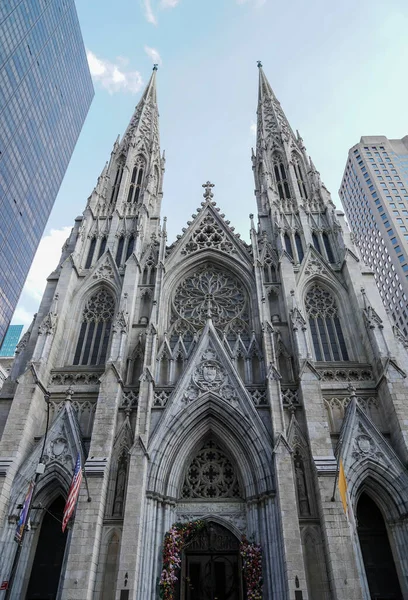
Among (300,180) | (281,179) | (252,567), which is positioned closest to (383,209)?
(300,180)

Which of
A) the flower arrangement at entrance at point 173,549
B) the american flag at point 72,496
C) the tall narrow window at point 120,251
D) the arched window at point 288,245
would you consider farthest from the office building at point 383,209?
the american flag at point 72,496

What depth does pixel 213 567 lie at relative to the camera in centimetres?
1563

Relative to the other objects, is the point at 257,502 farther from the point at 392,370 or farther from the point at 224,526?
the point at 392,370

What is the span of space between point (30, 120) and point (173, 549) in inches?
1641

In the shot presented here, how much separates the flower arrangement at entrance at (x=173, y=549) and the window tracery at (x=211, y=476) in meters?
1.31

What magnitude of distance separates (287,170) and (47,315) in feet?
66.2

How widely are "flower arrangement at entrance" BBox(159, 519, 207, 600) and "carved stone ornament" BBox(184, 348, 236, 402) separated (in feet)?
16.3

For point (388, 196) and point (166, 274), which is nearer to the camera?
point (166, 274)

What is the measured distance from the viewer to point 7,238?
38875 mm

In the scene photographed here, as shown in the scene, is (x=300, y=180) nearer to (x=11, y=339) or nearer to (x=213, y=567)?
(x=213, y=567)

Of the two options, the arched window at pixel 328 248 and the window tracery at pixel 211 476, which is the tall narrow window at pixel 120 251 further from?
the arched window at pixel 328 248

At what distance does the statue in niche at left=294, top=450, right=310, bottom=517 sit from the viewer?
15195 mm

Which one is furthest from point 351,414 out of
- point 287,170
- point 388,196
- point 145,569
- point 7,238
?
point 388,196

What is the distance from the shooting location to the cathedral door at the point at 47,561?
1479 centimetres
